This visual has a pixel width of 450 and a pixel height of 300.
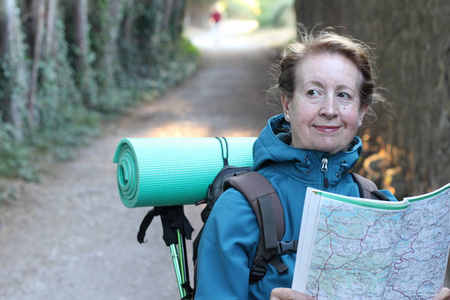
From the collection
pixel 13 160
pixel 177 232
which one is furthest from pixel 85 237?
pixel 177 232

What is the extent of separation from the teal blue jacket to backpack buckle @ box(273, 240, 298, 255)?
0.03 meters

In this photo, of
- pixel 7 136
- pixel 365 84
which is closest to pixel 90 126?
pixel 7 136

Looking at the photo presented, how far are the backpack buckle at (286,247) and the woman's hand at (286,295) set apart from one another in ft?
0.42

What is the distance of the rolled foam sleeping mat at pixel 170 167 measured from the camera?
2316mm

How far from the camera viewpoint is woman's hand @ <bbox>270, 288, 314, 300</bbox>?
1679 mm

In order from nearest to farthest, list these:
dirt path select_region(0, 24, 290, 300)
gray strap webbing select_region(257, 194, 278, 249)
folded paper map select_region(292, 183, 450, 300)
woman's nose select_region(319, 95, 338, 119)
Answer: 1. folded paper map select_region(292, 183, 450, 300)
2. gray strap webbing select_region(257, 194, 278, 249)
3. woman's nose select_region(319, 95, 338, 119)
4. dirt path select_region(0, 24, 290, 300)

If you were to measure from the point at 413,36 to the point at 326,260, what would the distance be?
15.0 feet

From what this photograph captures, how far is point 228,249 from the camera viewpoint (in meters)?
1.79

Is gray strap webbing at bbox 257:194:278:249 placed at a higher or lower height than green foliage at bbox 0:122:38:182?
higher

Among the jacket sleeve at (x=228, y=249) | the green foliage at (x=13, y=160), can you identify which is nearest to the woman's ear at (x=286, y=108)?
the jacket sleeve at (x=228, y=249)

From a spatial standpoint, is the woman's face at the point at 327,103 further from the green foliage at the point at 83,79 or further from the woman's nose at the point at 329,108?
the green foliage at the point at 83,79

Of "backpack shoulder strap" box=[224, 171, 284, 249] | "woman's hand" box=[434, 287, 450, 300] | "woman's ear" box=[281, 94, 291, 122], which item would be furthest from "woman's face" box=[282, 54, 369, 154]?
"woman's hand" box=[434, 287, 450, 300]

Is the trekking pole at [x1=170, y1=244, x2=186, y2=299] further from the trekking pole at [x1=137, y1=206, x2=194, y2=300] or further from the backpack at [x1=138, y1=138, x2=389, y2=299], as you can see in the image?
the backpack at [x1=138, y1=138, x2=389, y2=299]

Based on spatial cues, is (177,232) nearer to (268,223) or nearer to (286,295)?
(268,223)
